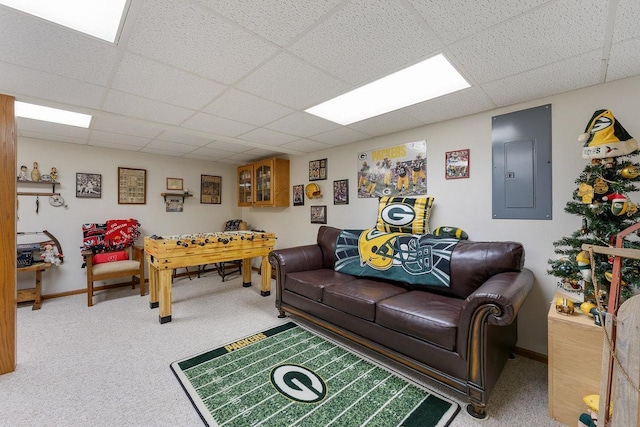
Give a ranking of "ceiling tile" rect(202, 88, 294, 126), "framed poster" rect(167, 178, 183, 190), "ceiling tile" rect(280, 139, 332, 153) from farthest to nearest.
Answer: "framed poster" rect(167, 178, 183, 190) → "ceiling tile" rect(280, 139, 332, 153) → "ceiling tile" rect(202, 88, 294, 126)

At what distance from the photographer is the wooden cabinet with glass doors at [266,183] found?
4574 millimetres

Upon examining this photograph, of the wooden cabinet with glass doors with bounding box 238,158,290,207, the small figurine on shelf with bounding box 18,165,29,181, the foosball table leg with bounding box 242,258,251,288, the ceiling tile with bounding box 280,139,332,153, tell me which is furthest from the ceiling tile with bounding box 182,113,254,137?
the small figurine on shelf with bounding box 18,165,29,181

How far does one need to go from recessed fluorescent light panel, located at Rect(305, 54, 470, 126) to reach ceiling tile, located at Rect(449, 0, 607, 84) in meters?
0.17

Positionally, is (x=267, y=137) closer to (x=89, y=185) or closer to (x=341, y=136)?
(x=341, y=136)

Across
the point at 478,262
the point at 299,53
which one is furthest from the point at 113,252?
the point at 478,262

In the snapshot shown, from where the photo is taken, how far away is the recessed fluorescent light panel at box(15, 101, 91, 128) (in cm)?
262

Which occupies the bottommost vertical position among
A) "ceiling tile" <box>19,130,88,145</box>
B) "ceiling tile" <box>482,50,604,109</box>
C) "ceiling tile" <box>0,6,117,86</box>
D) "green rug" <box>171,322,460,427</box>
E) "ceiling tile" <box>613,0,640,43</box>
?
"green rug" <box>171,322,460,427</box>

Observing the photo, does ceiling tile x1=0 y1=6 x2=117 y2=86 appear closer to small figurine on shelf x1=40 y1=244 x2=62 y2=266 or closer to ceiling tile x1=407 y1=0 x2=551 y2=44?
ceiling tile x1=407 y1=0 x2=551 y2=44

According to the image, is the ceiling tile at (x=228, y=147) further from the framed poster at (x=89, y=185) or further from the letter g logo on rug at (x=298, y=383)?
the letter g logo on rug at (x=298, y=383)

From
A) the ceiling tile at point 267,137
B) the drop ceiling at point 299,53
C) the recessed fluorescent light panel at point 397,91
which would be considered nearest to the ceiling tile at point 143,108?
the drop ceiling at point 299,53

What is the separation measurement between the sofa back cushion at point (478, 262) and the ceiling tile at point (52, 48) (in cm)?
299

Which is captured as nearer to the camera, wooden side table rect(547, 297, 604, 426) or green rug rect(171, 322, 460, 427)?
wooden side table rect(547, 297, 604, 426)

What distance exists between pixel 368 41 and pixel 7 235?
3.00m

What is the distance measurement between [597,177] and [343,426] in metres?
2.21
